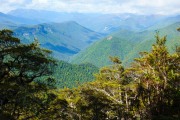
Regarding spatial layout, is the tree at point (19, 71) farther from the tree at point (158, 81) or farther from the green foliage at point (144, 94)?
the tree at point (158, 81)

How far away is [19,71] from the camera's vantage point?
27.4m

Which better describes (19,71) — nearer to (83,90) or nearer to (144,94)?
(83,90)

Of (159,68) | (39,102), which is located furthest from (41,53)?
(159,68)

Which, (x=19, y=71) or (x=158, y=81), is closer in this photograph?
(x=19, y=71)

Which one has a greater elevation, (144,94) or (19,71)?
(19,71)

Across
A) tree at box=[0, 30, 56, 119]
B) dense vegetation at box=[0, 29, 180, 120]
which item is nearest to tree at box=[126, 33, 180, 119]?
dense vegetation at box=[0, 29, 180, 120]

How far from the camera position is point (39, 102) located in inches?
982

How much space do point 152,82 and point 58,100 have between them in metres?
9.81

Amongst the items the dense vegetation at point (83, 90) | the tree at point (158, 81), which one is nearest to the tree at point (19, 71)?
the dense vegetation at point (83, 90)

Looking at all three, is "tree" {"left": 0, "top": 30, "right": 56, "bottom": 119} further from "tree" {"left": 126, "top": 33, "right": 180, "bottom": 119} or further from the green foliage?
"tree" {"left": 126, "top": 33, "right": 180, "bottom": 119}

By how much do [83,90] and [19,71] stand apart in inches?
285

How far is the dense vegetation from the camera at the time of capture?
26.0 metres

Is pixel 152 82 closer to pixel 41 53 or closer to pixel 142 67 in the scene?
pixel 142 67

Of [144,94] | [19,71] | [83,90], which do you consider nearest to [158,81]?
[144,94]
